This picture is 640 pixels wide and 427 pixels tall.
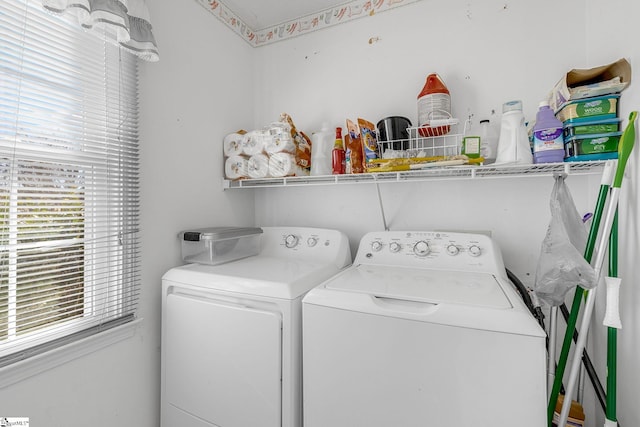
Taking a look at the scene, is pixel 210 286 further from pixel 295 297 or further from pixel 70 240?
pixel 70 240

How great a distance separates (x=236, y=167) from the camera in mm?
1684

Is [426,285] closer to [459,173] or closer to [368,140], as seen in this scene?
[459,173]

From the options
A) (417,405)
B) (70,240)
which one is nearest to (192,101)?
(70,240)

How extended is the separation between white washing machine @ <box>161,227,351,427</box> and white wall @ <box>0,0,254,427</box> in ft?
0.37

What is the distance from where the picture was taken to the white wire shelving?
112 cm

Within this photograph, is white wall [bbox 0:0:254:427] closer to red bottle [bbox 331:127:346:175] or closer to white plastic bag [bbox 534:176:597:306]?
red bottle [bbox 331:127:346:175]

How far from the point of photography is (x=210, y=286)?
46.2 inches

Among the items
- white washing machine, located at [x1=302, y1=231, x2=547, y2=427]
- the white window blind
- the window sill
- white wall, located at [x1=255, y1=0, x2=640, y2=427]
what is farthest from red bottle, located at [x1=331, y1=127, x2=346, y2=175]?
the window sill

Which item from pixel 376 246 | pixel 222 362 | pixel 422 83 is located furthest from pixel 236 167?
pixel 422 83

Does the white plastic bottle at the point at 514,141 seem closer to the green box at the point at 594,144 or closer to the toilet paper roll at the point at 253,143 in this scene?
the green box at the point at 594,144

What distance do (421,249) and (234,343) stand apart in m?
0.92

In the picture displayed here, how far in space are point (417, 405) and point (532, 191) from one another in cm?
115

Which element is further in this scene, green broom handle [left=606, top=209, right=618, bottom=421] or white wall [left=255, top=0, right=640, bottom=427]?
white wall [left=255, top=0, right=640, bottom=427]

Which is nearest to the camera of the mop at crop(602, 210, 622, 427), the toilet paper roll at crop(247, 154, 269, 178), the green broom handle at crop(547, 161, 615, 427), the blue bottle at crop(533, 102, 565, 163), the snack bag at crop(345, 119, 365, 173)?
the mop at crop(602, 210, 622, 427)
